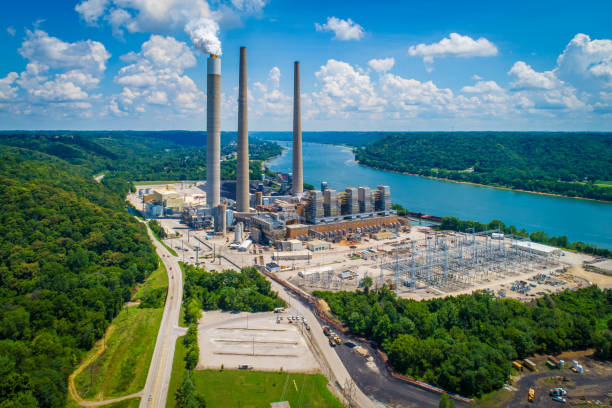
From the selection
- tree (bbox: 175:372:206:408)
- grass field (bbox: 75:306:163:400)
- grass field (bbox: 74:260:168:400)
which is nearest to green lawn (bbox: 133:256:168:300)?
grass field (bbox: 74:260:168:400)

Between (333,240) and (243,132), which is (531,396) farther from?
(243,132)

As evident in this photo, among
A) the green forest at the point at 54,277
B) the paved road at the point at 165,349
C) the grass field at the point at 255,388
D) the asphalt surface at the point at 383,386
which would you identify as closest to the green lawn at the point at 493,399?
the asphalt surface at the point at 383,386

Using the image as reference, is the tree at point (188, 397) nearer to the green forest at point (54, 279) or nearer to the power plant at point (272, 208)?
the green forest at point (54, 279)

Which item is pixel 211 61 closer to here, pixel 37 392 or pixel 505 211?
pixel 37 392

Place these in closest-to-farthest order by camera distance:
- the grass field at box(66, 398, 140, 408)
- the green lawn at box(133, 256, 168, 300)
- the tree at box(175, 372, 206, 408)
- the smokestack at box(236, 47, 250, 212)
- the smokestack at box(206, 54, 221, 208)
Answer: the tree at box(175, 372, 206, 408), the grass field at box(66, 398, 140, 408), the green lawn at box(133, 256, 168, 300), the smokestack at box(206, 54, 221, 208), the smokestack at box(236, 47, 250, 212)

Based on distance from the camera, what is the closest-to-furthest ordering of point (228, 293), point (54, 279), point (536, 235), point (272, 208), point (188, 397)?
1. point (188, 397)
2. point (228, 293)
3. point (54, 279)
4. point (536, 235)
5. point (272, 208)

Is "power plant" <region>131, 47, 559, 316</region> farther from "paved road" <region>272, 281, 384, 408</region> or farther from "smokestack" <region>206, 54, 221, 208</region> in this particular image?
"paved road" <region>272, 281, 384, 408</region>

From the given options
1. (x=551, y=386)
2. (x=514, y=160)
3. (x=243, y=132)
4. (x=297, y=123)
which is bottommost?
(x=551, y=386)

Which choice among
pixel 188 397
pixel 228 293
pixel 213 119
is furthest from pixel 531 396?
pixel 213 119
